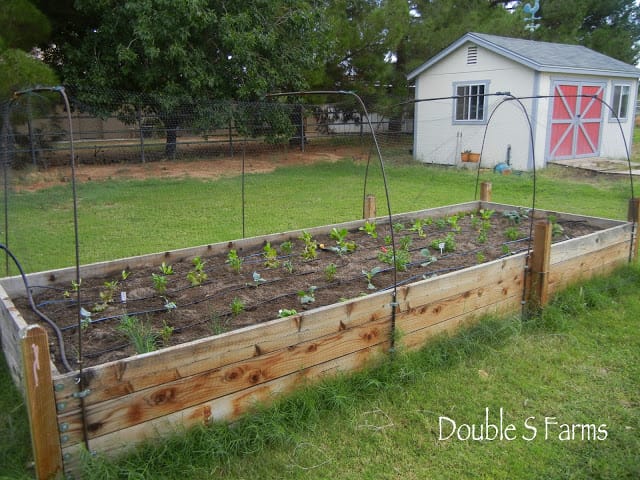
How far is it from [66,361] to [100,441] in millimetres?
430

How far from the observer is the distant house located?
1203 centimetres

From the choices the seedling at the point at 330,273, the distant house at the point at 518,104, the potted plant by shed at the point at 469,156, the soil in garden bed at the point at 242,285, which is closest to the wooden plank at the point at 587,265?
the soil in garden bed at the point at 242,285

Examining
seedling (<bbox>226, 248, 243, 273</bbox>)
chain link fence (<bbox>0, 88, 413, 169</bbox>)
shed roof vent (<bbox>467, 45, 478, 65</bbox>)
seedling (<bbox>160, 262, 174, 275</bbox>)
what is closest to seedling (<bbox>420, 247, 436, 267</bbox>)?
seedling (<bbox>226, 248, 243, 273</bbox>)

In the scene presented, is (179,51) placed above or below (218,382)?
above

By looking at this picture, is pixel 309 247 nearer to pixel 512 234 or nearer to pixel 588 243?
pixel 512 234

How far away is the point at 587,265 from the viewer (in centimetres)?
423

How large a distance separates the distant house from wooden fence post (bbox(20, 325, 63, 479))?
11.4 m

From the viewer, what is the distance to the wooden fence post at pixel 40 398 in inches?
75.9

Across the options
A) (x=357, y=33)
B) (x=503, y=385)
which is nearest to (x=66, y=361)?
(x=503, y=385)

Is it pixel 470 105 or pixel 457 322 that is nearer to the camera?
pixel 457 322

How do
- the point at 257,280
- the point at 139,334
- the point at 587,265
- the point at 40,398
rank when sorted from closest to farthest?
the point at 40,398
the point at 139,334
the point at 257,280
the point at 587,265

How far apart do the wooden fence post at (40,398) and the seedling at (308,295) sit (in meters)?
1.46

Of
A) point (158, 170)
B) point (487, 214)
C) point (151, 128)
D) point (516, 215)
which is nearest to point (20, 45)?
point (151, 128)

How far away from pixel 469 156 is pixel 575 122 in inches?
103
